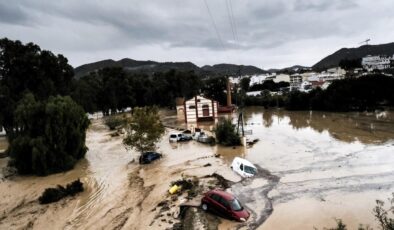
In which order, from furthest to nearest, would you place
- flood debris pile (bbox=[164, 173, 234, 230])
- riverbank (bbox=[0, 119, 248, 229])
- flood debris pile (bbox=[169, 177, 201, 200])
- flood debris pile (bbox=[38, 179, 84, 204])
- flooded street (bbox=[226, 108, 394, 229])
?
flood debris pile (bbox=[38, 179, 84, 204]), flood debris pile (bbox=[169, 177, 201, 200]), riverbank (bbox=[0, 119, 248, 229]), flooded street (bbox=[226, 108, 394, 229]), flood debris pile (bbox=[164, 173, 234, 230])

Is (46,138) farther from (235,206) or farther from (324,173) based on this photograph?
(324,173)

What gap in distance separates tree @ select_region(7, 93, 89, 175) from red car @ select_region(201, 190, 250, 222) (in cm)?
1993

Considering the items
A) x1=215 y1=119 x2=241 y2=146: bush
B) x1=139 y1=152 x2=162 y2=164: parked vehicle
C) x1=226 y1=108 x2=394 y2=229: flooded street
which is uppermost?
x1=215 y1=119 x2=241 y2=146: bush

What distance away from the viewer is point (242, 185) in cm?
2558

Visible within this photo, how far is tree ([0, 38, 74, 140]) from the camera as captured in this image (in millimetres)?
45562

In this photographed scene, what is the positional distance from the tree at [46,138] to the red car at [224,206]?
65.4 feet

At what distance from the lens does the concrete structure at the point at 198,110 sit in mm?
73500

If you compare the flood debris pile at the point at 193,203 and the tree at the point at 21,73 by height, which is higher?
the tree at the point at 21,73

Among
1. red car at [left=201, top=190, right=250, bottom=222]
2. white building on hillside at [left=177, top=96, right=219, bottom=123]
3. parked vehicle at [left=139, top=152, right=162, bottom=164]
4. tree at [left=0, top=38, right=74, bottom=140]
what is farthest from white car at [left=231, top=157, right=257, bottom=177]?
white building on hillside at [left=177, top=96, right=219, bottom=123]

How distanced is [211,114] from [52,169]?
4420cm

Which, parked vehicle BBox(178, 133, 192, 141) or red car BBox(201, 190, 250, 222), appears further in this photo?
parked vehicle BBox(178, 133, 192, 141)

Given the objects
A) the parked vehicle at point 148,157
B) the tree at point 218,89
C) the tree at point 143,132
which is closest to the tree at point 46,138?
the tree at point 143,132

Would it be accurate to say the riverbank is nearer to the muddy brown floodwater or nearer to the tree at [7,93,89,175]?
the muddy brown floodwater

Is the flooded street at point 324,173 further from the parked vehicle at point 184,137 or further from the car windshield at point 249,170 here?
the parked vehicle at point 184,137
